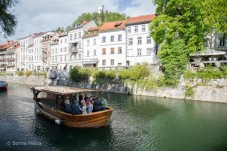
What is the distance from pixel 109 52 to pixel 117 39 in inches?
144

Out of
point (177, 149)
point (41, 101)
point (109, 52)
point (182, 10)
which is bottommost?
point (177, 149)

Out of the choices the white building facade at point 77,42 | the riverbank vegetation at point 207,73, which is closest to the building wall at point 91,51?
the white building facade at point 77,42

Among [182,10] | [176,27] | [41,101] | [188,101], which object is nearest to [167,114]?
[188,101]

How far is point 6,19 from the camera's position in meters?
14.6

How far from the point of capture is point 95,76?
49031 mm

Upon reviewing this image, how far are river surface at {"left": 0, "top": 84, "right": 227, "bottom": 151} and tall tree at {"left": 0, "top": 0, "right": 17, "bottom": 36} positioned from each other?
23.5ft

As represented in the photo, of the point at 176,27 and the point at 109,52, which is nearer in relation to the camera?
the point at 176,27

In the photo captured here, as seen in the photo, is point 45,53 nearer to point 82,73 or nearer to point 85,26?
point 85,26

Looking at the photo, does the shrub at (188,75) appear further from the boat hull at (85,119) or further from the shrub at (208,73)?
the boat hull at (85,119)

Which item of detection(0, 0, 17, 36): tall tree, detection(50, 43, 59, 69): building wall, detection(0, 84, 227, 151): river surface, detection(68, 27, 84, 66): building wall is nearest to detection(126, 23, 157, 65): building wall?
detection(68, 27, 84, 66): building wall

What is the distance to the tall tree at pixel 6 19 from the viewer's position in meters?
14.1

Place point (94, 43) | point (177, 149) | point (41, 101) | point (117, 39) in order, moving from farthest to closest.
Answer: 1. point (94, 43)
2. point (117, 39)
3. point (41, 101)
4. point (177, 149)

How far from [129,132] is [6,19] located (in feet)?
38.0

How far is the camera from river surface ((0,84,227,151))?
50.6ft
